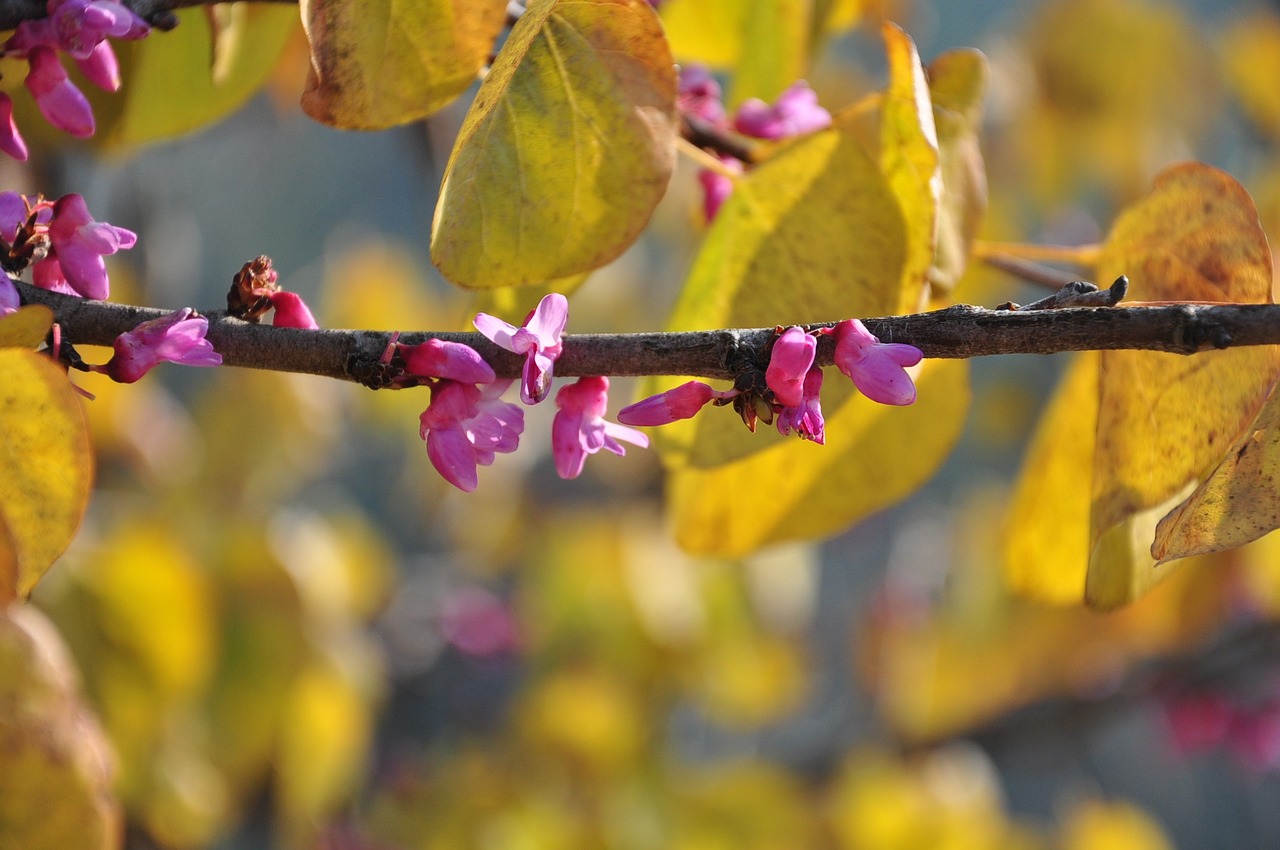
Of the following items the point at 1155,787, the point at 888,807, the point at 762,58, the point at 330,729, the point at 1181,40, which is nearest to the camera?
the point at 762,58

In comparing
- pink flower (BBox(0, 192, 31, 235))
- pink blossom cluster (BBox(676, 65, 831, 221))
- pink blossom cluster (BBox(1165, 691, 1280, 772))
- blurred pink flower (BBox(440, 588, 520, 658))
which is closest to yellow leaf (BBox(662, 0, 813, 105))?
pink blossom cluster (BBox(676, 65, 831, 221))

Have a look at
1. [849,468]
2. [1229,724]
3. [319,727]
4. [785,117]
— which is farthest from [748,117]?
[1229,724]

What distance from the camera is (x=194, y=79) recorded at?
368 millimetres

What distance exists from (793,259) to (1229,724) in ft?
2.81

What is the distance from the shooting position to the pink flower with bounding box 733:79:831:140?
1.21 feet

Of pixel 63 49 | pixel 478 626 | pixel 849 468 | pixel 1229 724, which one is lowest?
pixel 478 626

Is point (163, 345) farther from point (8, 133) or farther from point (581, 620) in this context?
point (581, 620)

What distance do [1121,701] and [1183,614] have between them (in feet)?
1.00

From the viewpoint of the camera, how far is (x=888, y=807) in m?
1.03

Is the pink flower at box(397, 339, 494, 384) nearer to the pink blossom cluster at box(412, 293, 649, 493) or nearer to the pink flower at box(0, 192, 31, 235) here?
the pink blossom cluster at box(412, 293, 649, 493)

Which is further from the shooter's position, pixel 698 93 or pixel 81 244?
pixel 698 93

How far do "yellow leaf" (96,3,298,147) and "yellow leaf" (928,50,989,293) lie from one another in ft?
0.75

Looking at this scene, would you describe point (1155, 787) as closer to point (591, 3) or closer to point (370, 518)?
point (370, 518)

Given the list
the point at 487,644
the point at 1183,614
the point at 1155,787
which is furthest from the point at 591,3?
the point at 1155,787
